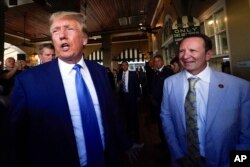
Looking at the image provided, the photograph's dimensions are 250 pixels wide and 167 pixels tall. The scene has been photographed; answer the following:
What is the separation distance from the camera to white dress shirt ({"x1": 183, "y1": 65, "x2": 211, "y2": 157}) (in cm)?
150

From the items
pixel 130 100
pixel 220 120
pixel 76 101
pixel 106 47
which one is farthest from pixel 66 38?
pixel 106 47

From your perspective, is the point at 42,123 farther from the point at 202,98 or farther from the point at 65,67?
the point at 202,98

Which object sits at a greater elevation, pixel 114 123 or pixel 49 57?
pixel 49 57

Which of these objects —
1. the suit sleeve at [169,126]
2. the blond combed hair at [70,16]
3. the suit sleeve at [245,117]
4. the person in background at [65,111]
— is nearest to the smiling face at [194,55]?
the suit sleeve at [169,126]

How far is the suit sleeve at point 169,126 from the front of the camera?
156 centimetres

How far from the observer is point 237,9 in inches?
124

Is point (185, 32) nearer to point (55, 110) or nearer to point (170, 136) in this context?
point (170, 136)

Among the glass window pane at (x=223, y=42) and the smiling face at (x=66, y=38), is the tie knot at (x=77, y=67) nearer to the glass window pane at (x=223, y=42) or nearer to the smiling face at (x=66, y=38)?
the smiling face at (x=66, y=38)

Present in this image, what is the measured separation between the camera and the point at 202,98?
5.11ft

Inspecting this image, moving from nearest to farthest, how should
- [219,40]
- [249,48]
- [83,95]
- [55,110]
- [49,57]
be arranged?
[55,110], [83,95], [49,57], [249,48], [219,40]

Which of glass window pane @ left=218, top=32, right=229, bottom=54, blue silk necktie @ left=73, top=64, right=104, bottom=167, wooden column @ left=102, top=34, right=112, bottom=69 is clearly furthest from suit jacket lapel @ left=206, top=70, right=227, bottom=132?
wooden column @ left=102, top=34, right=112, bottom=69

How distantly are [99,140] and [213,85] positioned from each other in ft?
2.93

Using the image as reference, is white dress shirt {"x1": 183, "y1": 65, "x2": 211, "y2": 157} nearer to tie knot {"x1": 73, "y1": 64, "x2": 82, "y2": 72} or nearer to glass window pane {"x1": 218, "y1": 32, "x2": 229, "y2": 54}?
tie knot {"x1": 73, "y1": 64, "x2": 82, "y2": 72}

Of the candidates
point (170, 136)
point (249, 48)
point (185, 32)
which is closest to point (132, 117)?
point (185, 32)
